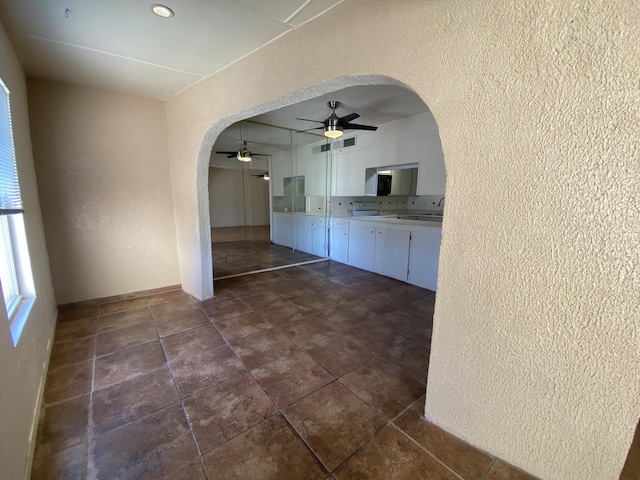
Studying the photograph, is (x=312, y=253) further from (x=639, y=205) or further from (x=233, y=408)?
(x=639, y=205)

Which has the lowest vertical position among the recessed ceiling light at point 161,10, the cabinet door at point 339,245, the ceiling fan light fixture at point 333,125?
the cabinet door at point 339,245

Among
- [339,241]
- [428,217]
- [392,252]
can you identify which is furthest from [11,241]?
[428,217]

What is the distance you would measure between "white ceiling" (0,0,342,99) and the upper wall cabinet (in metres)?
2.70

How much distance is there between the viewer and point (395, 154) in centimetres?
412

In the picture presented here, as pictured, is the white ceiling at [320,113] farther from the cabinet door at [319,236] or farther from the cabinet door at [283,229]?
the cabinet door at [319,236]

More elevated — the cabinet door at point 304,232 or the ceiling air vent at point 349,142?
the ceiling air vent at point 349,142

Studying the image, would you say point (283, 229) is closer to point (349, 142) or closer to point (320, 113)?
point (349, 142)

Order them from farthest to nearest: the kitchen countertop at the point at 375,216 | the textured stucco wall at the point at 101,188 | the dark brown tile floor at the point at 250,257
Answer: the dark brown tile floor at the point at 250,257, the kitchen countertop at the point at 375,216, the textured stucco wall at the point at 101,188

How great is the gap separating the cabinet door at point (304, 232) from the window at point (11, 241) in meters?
4.33

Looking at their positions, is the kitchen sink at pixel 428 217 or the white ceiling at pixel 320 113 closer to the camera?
the white ceiling at pixel 320 113

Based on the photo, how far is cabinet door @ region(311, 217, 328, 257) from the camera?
549cm

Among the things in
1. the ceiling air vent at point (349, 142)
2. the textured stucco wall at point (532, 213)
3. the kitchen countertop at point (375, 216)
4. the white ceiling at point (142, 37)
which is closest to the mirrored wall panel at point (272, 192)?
the kitchen countertop at point (375, 216)

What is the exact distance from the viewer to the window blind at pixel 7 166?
154cm

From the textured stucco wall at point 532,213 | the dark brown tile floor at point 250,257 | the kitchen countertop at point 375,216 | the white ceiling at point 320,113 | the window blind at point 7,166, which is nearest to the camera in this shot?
the textured stucco wall at point 532,213
